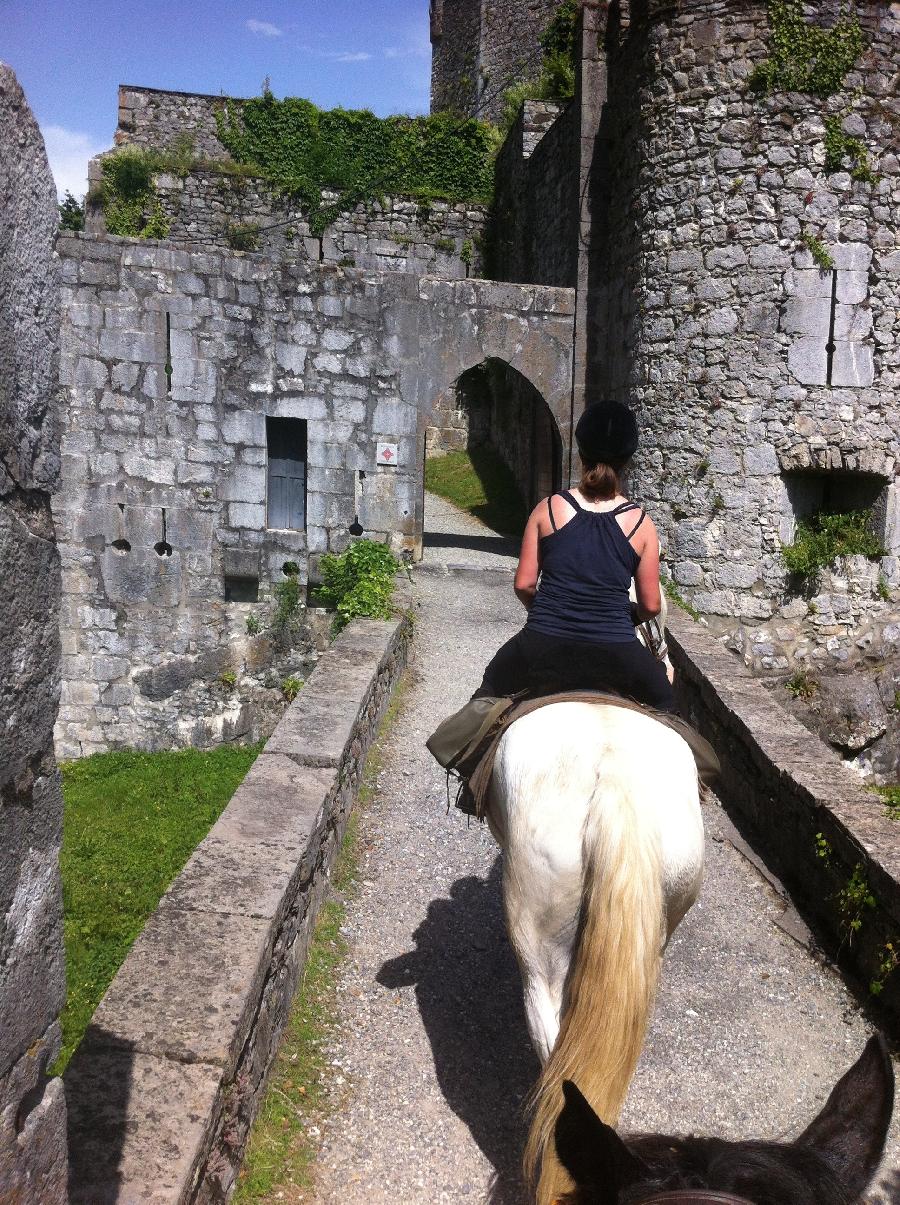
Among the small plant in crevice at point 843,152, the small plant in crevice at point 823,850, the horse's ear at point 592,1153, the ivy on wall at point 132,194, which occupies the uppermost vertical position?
the ivy on wall at point 132,194

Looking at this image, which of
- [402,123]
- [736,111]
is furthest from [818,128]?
[402,123]

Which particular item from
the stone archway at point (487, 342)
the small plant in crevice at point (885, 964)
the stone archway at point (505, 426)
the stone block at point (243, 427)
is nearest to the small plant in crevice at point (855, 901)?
Result: the small plant in crevice at point (885, 964)

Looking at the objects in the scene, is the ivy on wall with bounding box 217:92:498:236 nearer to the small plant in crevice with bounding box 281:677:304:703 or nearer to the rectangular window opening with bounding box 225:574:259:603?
the rectangular window opening with bounding box 225:574:259:603

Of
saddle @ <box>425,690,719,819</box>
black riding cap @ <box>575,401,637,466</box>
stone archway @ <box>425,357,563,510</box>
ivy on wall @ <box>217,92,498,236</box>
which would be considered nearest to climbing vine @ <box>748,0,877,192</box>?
stone archway @ <box>425,357,563,510</box>

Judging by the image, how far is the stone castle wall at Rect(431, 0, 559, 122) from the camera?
2406cm

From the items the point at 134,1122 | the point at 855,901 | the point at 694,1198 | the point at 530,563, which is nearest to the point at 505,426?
the point at 855,901

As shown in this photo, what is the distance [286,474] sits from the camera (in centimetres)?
1005

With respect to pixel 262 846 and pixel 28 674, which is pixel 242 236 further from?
pixel 28 674

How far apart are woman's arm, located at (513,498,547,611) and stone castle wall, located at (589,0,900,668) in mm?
6124

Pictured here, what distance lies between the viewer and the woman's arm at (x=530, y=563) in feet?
11.0

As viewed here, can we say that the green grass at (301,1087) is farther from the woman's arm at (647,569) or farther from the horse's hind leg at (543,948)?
the woman's arm at (647,569)

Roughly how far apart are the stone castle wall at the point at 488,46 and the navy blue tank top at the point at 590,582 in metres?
23.2

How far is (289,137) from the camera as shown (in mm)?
17500

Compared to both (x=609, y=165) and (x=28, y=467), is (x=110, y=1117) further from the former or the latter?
(x=609, y=165)
